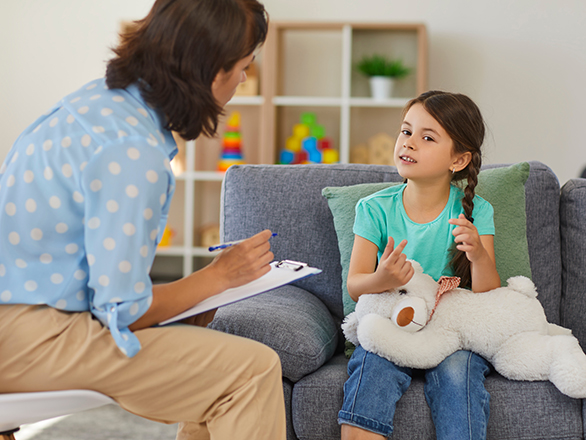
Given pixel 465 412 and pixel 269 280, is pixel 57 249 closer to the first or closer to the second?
pixel 269 280

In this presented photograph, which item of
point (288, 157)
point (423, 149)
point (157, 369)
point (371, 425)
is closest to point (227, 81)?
point (157, 369)

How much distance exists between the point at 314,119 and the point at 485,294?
2.37 m

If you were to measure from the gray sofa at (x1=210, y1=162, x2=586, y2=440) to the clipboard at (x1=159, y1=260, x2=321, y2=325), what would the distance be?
8.4 inches

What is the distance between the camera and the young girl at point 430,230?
1101 mm

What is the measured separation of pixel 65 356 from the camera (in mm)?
784

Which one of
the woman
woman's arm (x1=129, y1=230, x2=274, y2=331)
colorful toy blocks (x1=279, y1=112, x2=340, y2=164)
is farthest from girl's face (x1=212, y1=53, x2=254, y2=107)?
colorful toy blocks (x1=279, y1=112, x2=340, y2=164)

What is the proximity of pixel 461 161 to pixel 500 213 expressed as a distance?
7.0 inches

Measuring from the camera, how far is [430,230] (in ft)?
4.35

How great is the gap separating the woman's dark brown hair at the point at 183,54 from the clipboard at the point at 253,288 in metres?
0.26

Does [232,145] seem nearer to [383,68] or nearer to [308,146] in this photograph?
[308,146]

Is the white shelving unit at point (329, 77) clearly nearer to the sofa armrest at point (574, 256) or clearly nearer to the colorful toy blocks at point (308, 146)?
the colorful toy blocks at point (308, 146)

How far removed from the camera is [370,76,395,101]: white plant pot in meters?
3.24

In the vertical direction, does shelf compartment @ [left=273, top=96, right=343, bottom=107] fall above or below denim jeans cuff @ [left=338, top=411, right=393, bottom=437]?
above

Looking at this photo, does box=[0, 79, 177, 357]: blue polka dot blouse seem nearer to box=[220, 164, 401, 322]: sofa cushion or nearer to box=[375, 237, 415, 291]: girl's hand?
box=[375, 237, 415, 291]: girl's hand
